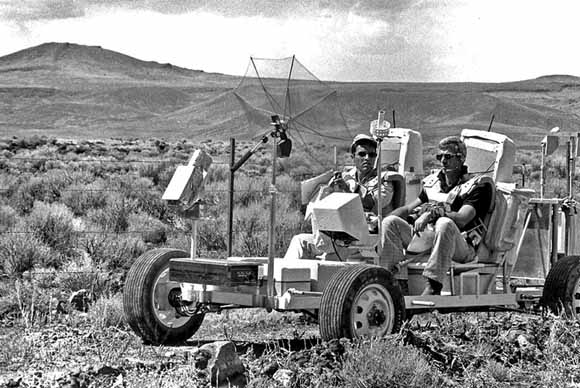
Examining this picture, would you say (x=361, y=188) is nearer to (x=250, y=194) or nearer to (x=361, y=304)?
(x=361, y=304)

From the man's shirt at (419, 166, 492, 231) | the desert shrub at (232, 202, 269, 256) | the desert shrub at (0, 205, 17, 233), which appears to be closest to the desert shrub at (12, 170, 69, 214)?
the desert shrub at (0, 205, 17, 233)

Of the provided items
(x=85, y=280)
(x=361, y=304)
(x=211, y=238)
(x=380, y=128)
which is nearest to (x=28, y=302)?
(x=85, y=280)

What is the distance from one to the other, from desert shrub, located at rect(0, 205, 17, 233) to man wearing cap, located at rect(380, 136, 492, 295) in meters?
9.39

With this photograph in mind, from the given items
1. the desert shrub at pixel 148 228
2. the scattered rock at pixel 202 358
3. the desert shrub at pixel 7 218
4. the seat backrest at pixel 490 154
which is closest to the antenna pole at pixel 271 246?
the scattered rock at pixel 202 358

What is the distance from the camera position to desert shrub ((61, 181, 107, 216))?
66.1ft

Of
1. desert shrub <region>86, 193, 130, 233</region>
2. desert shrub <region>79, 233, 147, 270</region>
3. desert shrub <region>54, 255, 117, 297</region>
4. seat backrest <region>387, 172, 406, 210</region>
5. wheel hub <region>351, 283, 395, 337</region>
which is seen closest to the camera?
wheel hub <region>351, 283, 395, 337</region>

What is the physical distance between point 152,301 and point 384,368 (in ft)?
8.93

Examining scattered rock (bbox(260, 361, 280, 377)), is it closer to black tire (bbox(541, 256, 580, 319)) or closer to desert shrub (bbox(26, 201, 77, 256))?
black tire (bbox(541, 256, 580, 319))

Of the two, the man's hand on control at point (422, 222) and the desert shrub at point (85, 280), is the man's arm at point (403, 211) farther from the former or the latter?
the desert shrub at point (85, 280)

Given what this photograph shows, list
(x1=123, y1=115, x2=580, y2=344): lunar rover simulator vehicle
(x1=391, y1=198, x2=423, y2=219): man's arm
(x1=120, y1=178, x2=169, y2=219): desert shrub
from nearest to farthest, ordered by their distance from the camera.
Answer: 1. (x1=123, y1=115, x2=580, y2=344): lunar rover simulator vehicle
2. (x1=391, y1=198, x2=423, y2=219): man's arm
3. (x1=120, y1=178, x2=169, y2=219): desert shrub

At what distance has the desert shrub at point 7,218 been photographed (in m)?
17.9

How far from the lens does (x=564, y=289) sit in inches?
420

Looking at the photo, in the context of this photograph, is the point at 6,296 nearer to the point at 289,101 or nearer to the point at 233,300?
the point at 233,300

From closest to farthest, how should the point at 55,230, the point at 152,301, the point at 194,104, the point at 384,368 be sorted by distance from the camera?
1. the point at 384,368
2. the point at 152,301
3. the point at 55,230
4. the point at 194,104
